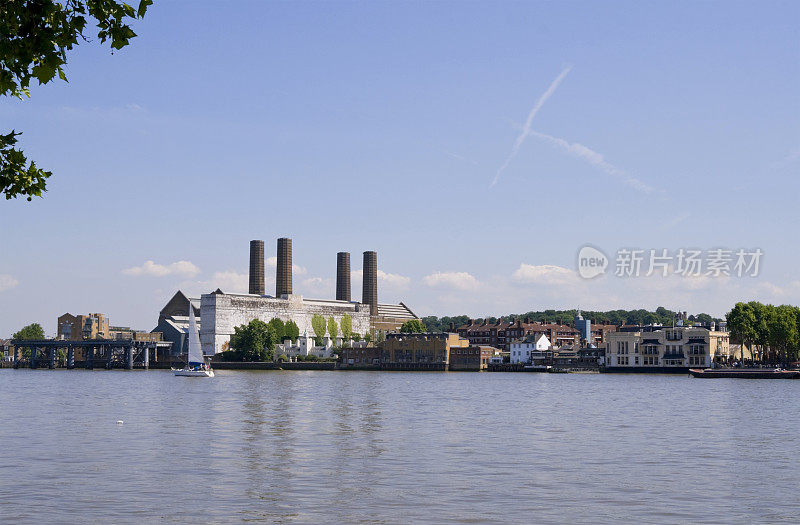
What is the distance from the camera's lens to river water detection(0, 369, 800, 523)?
26.9m

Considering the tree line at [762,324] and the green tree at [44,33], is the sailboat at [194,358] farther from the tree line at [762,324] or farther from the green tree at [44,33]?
the green tree at [44,33]

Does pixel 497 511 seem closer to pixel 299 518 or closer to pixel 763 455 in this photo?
pixel 299 518

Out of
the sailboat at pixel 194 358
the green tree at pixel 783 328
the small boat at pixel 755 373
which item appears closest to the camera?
the sailboat at pixel 194 358

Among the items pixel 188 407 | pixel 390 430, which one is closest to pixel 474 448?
pixel 390 430

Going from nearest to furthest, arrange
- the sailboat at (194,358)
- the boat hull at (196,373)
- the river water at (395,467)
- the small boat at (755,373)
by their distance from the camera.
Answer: the river water at (395,467), the boat hull at (196,373), the sailboat at (194,358), the small boat at (755,373)

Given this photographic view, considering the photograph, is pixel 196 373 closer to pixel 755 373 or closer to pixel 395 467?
pixel 755 373

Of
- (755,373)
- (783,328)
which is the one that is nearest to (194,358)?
(755,373)

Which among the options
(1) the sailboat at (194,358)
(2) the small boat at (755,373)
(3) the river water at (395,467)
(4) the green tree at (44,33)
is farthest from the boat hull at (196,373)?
(4) the green tree at (44,33)

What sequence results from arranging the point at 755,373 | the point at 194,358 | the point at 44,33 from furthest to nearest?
the point at 755,373
the point at 194,358
the point at 44,33

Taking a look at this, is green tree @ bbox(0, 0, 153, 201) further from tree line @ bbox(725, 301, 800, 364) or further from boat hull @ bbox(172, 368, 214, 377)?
tree line @ bbox(725, 301, 800, 364)

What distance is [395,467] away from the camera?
35.7 metres

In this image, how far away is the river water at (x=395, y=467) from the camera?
2692 centimetres

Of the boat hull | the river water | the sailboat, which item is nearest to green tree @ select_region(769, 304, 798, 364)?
the boat hull

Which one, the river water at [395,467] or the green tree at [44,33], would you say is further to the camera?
the river water at [395,467]
